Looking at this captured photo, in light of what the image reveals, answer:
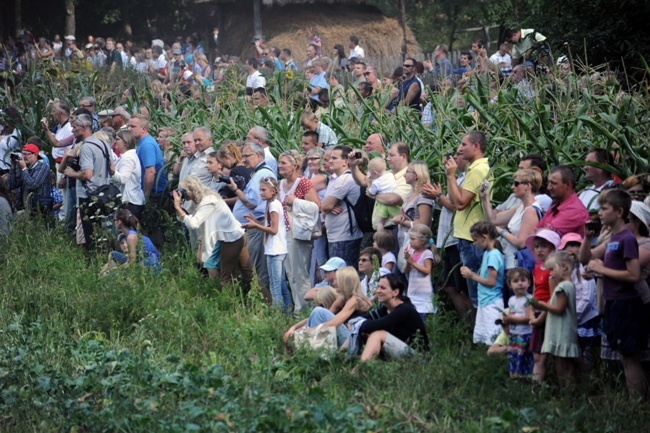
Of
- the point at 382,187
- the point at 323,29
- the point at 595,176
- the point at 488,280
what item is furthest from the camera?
the point at 323,29

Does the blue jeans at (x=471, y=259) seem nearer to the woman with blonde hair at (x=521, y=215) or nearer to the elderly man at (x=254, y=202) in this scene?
the woman with blonde hair at (x=521, y=215)

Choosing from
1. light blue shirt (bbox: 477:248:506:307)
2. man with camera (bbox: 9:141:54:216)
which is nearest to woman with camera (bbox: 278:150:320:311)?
light blue shirt (bbox: 477:248:506:307)

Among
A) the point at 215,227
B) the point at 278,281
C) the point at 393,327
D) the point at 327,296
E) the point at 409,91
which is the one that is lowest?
the point at 278,281

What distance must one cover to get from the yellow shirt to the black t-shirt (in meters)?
1.04

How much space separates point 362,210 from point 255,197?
4.86 feet

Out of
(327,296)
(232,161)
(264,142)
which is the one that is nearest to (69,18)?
(264,142)

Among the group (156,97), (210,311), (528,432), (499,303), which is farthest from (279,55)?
(528,432)

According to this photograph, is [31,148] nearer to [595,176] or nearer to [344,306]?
[344,306]

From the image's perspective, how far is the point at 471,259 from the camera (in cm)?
972

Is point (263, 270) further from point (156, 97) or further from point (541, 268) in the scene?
point (156, 97)

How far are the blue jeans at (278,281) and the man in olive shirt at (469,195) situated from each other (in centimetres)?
239

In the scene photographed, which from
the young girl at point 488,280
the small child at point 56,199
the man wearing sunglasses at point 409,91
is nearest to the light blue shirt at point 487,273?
the young girl at point 488,280

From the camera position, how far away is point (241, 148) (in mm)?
12719

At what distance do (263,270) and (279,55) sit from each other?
13.8m
